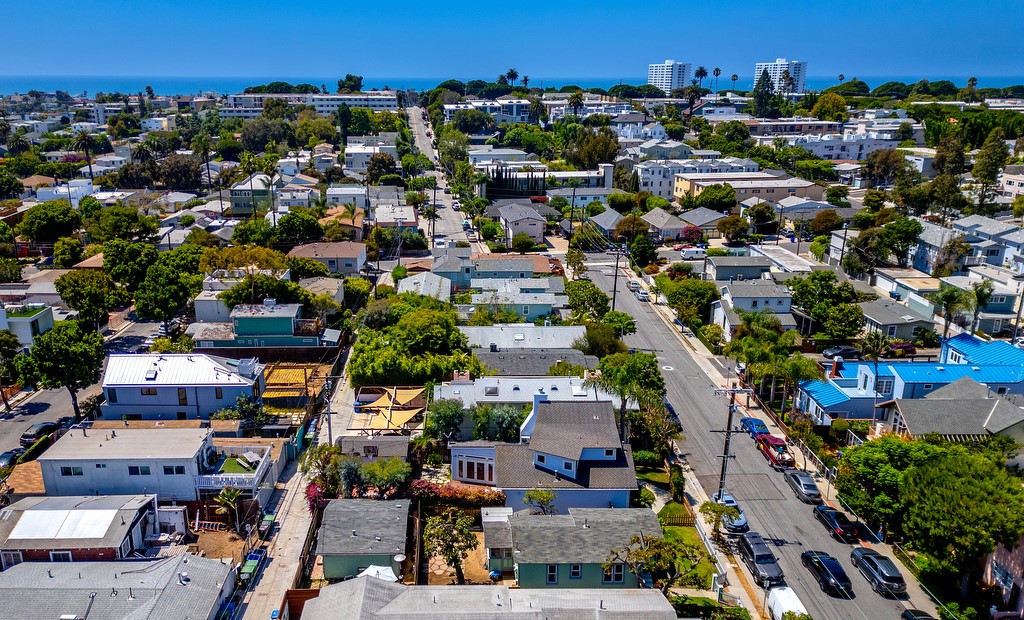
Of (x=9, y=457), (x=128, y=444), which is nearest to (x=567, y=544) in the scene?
(x=128, y=444)

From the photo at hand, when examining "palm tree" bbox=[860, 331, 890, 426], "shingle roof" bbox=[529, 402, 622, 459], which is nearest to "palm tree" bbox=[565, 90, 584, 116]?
"palm tree" bbox=[860, 331, 890, 426]

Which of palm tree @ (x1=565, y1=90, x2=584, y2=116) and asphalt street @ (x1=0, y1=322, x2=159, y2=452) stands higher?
palm tree @ (x1=565, y1=90, x2=584, y2=116)

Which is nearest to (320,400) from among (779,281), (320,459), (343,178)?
(320,459)

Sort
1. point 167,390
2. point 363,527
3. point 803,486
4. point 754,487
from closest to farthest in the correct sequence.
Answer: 1. point 363,527
2. point 803,486
3. point 754,487
4. point 167,390

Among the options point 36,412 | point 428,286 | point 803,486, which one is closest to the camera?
point 803,486

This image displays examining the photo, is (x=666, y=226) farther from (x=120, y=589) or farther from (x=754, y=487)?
(x=120, y=589)

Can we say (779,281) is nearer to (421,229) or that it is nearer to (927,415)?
(927,415)

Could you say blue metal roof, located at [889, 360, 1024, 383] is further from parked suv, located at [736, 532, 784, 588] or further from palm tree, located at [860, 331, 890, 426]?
parked suv, located at [736, 532, 784, 588]
